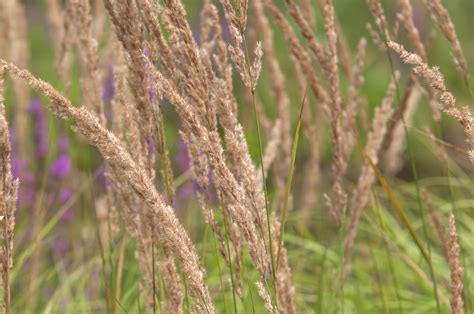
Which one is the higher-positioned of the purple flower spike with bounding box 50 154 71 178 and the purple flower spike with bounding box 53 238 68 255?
the purple flower spike with bounding box 50 154 71 178

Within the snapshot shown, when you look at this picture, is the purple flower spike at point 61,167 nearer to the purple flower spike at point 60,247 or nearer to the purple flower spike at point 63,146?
the purple flower spike at point 63,146

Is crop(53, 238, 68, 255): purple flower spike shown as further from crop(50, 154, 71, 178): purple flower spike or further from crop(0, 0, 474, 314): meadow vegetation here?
crop(0, 0, 474, 314): meadow vegetation

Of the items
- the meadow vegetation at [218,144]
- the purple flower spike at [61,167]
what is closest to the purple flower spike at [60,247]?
the purple flower spike at [61,167]

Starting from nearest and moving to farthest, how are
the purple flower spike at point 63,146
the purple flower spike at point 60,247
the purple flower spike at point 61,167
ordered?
the purple flower spike at point 61,167 → the purple flower spike at point 60,247 → the purple flower spike at point 63,146

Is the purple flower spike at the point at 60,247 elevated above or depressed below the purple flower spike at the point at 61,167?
below

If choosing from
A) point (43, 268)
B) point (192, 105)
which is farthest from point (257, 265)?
point (43, 268)

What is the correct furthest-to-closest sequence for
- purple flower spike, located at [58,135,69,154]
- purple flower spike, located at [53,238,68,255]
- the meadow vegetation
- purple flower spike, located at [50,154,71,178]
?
purple flower spike, located at [58,135,69,154]
purple flower spike, located at [53,238,68,255]
purple flower spike, located at [50,154,71,178]
the meadow vegetation

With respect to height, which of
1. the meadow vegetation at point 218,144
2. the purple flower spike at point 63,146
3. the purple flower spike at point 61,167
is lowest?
the meadow vegetation at point 218,144

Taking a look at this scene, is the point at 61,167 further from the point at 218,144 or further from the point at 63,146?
the point at 218,144

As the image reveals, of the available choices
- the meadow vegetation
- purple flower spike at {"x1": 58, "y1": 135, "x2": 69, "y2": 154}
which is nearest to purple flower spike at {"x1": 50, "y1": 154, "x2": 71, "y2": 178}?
purple flower spike at {"x1": 58, "y1": 135, "x2": 69, "y2": 154}

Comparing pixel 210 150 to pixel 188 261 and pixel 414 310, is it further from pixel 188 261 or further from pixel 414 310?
pixel 414 310

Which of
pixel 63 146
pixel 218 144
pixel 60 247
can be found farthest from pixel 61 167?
pixel 218 144
